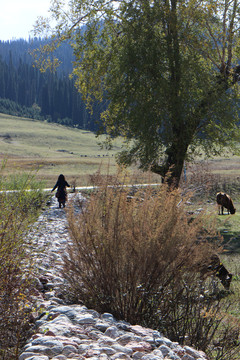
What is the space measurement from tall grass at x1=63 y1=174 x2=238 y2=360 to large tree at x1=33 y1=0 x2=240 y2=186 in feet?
38.4

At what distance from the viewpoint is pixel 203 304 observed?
561cm

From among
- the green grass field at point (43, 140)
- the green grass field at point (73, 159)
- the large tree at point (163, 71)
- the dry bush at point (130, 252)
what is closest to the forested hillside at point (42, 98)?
the green grass field at point (43, 140)

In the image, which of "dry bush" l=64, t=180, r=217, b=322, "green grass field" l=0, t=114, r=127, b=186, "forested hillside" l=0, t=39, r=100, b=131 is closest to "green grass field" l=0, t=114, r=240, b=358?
"green grass field" l=0, t=114, r=127, b=186

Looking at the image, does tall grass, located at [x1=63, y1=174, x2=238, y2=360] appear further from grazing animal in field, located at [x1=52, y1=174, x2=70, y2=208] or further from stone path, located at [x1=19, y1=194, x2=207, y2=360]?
grazing animal in field, located at [x1=52, y1=174, x2=70, y2=208]

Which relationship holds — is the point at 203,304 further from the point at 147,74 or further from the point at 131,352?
the point at 147,74

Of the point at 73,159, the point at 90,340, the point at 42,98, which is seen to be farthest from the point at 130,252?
the point at 42,98

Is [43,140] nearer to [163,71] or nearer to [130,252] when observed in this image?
[163,71]

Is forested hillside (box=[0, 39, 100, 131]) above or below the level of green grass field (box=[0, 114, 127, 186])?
above

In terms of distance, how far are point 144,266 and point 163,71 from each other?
13.3m

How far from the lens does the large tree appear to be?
17.4 m

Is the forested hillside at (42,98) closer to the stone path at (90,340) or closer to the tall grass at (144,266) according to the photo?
the tall grass at (144,266)

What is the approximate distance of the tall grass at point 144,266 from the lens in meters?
5.39

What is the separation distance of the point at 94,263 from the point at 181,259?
110 cm

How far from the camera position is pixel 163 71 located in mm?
17516
